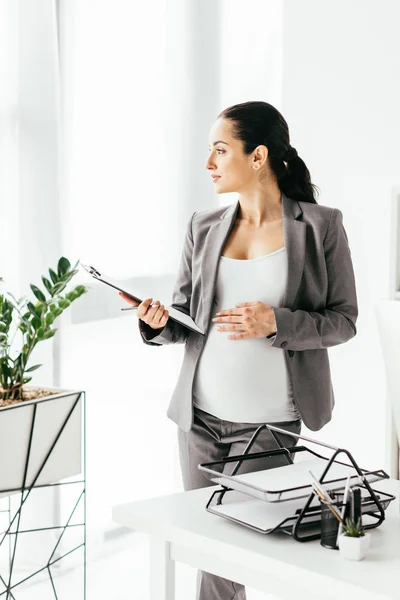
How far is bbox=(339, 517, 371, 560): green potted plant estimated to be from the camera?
1.14 m

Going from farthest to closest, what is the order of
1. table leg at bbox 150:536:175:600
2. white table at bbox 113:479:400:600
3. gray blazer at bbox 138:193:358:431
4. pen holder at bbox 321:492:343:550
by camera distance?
gray blazer at bbox 138:193:358:431, table leg at bbox 150:536:175:600, pen holder at bbox 321:492:343:550, white table at bbox 113:479:400:600

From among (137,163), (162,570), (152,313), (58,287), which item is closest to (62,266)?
(58,287)

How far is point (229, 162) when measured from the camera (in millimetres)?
2053

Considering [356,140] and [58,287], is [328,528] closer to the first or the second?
[58,287]

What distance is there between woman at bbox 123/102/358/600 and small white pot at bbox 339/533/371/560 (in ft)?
2.45

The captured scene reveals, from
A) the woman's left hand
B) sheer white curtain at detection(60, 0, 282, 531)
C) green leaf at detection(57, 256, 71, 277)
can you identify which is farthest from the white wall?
green leaf at detection(57, 256, 71, 277)

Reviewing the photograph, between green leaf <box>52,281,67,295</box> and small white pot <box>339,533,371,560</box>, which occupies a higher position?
green leaf <box>52,281,67,295</box>

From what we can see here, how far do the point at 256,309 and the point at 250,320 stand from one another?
0.11 feet

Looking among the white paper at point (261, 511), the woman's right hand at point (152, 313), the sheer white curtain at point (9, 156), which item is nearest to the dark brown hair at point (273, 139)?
the woman's right hand at point (152, 313)

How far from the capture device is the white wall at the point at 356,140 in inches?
126

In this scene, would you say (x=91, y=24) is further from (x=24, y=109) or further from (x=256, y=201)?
(x=256, y=201)

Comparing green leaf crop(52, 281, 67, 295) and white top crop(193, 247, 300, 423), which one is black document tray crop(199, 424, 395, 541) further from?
green leaf crop(52, 281, 67, 295)

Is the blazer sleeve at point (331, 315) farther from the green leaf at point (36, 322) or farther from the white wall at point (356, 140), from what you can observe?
the white wall at point (356, 140)

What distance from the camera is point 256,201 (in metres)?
2.11
